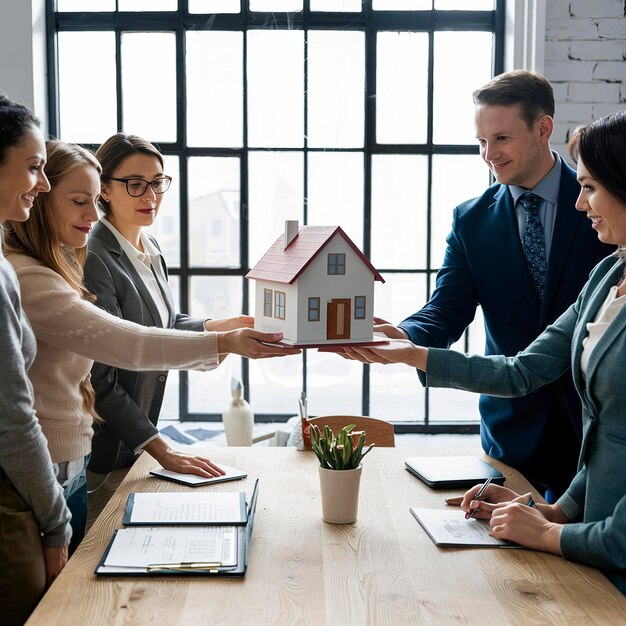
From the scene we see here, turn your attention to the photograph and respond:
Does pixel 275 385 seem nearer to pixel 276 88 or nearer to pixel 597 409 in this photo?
pixel 276 88

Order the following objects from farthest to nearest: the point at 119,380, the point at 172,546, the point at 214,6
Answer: the point at 214,6 < the point at 119,380 < the point at 172,546

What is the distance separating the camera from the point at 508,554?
1519 mm

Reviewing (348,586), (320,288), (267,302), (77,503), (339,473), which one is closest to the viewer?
(348,586)

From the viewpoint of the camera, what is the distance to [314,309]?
77.1 inches

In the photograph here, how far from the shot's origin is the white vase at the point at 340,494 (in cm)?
164

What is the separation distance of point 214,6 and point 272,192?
0.89 m

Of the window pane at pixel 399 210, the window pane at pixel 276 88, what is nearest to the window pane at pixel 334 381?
the window pane at pixel 399 210

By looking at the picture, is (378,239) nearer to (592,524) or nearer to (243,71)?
(243,71)

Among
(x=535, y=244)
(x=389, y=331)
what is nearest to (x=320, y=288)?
(x=389, y=331)

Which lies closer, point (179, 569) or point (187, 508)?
point (179, 569)

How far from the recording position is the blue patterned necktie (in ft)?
7.49

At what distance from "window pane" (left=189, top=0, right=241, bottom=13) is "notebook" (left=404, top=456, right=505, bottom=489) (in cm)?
238

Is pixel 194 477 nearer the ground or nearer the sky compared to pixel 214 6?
nearer the ground

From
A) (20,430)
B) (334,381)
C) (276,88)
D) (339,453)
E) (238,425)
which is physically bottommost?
(238,425)
